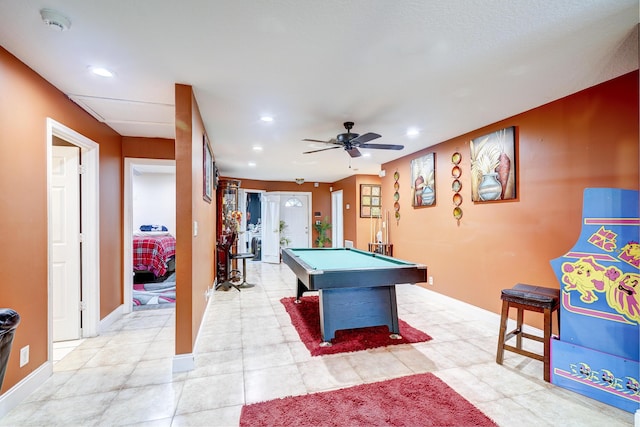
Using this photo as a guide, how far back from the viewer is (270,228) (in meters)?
7.82

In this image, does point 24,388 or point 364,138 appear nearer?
point 24,388

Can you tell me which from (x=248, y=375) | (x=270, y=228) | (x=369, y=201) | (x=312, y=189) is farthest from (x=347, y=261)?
(x=312, y=189)

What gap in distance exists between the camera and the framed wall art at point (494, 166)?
3.04 meters

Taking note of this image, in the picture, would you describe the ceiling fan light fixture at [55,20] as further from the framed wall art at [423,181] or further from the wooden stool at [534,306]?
the framed wall art at [423,181]

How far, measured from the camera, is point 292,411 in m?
1.76

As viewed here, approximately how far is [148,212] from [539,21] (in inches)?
338

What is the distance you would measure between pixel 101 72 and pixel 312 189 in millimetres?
6449

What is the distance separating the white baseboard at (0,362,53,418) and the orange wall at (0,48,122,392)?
4 cm

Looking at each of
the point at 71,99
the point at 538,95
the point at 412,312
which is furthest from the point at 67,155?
the point at 538,95

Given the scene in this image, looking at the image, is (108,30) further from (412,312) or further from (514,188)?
(412,312)

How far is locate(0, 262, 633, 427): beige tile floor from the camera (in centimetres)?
175

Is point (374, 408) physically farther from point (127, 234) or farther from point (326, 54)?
point (127, 234)

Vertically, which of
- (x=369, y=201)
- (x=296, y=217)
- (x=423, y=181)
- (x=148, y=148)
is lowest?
Result: (x=296, y=217)

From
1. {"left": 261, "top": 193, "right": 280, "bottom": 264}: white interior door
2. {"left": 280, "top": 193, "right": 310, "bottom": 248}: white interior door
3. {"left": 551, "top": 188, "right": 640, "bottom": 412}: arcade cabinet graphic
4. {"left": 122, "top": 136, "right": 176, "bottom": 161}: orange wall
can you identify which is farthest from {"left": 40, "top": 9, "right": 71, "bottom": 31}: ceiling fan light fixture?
{"left": 280, "top": 193, "right": 310, "bottom": 248}: white interior door
